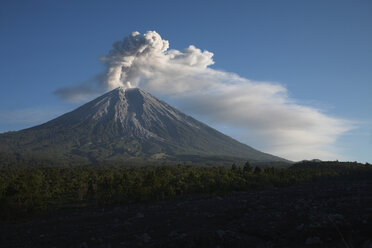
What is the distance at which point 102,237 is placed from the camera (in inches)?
674

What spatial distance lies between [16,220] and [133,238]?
80.1ft

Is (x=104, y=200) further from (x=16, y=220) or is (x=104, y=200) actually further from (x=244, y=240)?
(x=244, y=240)

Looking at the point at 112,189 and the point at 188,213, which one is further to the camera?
the point at 112,189

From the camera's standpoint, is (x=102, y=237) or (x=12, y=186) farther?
(x=12, y=186)

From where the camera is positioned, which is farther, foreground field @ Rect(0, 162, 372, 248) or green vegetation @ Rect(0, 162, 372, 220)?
green vegetation @ Rect(0, 162, 372, 220)

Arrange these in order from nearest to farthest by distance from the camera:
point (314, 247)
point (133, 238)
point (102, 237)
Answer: point (314, 247)
point (133, 238)
point (102, 237)

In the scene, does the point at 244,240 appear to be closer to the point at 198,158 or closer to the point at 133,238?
the point at 133,238

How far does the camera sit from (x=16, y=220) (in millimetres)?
33000

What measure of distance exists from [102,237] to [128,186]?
3048 cm

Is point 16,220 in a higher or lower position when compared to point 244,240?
lower

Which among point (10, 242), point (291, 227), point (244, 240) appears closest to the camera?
point (244, 240)

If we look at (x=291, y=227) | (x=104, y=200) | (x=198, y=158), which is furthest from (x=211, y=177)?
(x=198, y=158)

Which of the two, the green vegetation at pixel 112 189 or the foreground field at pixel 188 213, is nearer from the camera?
the foreground field at pixel 188 213

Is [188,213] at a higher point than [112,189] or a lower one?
higher
